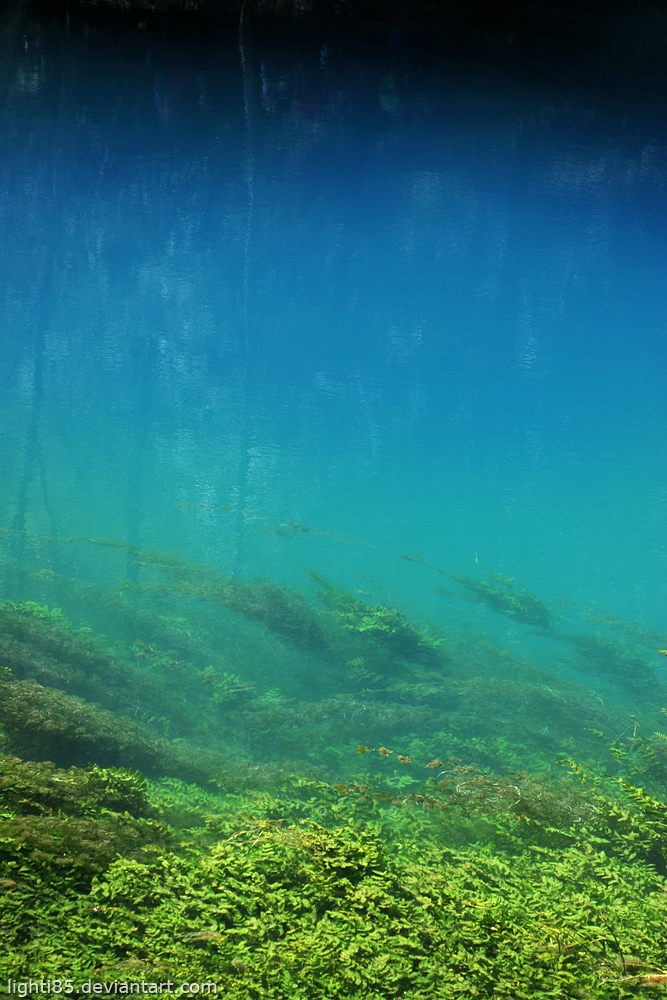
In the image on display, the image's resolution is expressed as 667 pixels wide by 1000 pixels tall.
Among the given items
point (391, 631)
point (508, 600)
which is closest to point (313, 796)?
point (391, 631)

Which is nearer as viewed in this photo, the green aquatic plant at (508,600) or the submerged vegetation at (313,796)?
the submerged vegetation at (313,796)

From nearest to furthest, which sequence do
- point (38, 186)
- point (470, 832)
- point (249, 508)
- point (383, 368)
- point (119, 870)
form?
point (119, 870)
point (470, 832)
point (249, 508)
point (383, 368)
point (38, 186)

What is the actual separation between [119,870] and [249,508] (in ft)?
17.1

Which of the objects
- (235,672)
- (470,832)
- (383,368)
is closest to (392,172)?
(383,368)

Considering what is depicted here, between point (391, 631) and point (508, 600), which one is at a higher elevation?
point (391, 631)

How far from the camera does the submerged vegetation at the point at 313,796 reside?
1.84 m

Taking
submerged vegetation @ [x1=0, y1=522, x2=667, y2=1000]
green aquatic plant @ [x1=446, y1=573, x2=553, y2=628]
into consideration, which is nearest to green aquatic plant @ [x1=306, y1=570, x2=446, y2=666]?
submerged vegetation @ [x1=0, y1=522, x2=667, y2=1000]

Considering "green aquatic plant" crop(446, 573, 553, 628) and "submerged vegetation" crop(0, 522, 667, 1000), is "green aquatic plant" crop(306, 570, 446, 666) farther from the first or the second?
"green aquatic plant" crop(446, 573, 553, 628)

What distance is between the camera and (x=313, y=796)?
329cm

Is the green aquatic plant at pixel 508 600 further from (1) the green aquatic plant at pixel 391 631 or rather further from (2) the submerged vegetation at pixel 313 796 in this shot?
(1) the green aquatic plant at pixel 391 631

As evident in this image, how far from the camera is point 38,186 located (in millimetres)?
11172

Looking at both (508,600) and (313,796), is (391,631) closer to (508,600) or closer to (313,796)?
(508,600)

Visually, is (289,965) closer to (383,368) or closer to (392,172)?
(383,368)

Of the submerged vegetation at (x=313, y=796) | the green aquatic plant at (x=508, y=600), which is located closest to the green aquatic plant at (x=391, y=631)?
the submerged vegetation at (x=313, y=796)
